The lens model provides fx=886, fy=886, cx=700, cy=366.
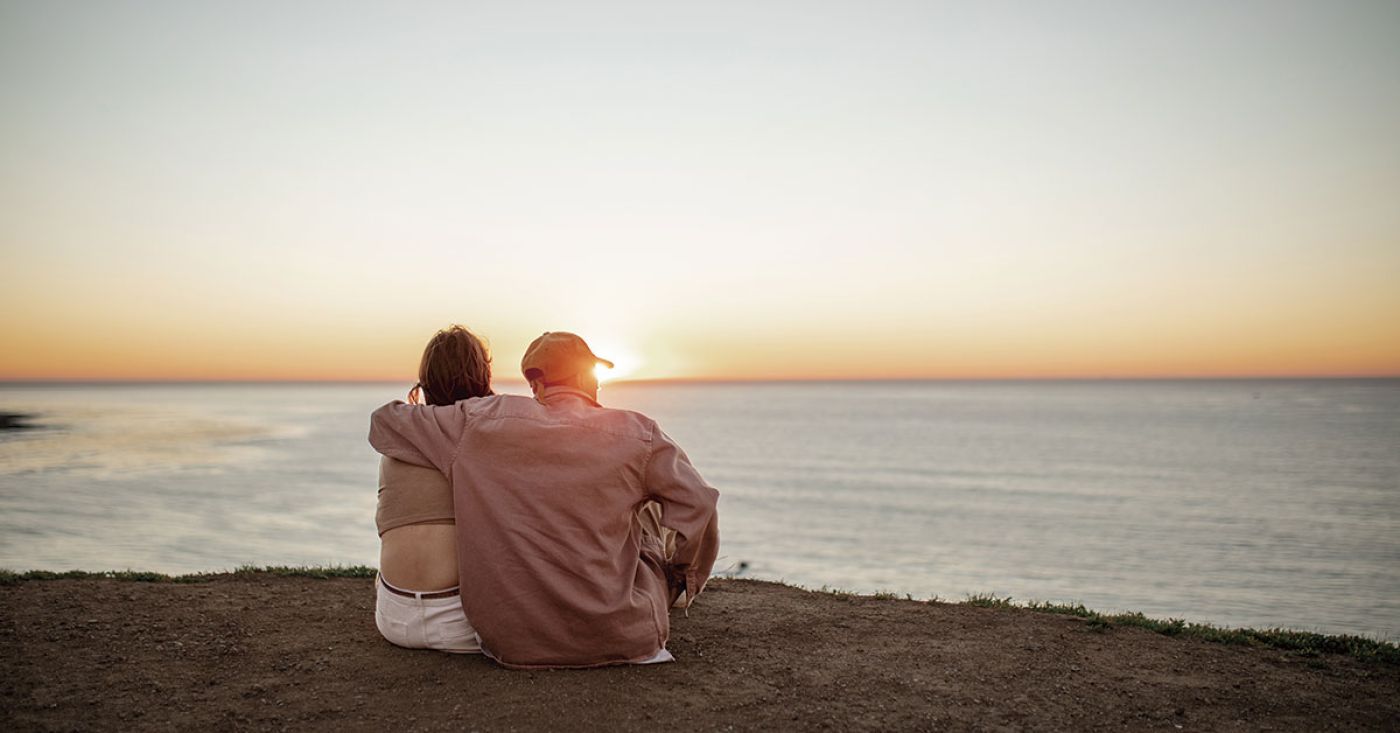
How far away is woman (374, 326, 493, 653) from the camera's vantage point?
516cm

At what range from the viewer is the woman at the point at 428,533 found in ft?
16.9

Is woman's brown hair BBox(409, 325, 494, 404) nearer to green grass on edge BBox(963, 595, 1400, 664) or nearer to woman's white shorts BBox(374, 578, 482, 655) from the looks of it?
woman's white shorts BBox(374, 578, 482, 655)

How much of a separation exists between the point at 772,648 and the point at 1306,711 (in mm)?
3224

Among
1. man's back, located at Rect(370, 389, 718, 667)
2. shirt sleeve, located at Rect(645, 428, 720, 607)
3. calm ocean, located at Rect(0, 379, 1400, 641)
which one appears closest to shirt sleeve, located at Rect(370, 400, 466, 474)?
man's back, located at Rect(370, 389, 718, 667)

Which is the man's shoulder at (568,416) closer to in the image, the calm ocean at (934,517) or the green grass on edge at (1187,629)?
the green grass on edge at (1187,629)

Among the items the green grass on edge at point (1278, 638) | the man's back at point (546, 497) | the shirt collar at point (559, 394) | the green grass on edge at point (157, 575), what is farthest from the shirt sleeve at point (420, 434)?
the green grass on edge at point (1278, 638)

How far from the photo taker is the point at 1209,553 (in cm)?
2167

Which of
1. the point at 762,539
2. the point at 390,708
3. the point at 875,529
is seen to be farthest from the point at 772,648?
the point at 875,529

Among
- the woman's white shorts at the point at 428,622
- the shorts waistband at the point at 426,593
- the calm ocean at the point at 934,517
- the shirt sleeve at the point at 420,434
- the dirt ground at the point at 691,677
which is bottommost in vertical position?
the calm ocean at the point at 934,517

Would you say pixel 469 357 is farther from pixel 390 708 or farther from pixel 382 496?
pixel 390 708

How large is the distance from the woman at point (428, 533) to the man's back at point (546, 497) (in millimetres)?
161

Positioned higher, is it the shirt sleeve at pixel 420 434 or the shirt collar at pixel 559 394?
the shirt collar at pixel 559 394

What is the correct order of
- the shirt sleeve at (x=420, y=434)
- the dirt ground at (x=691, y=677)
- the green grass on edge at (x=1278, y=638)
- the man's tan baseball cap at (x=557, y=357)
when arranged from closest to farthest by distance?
the dirt ground at (x=691, y=677) → the shirt sleeve at (x=420, y=434) → the man's tan baseball cap at (x=557, y=357) → the green grass on edge at (x=1278, y=638)

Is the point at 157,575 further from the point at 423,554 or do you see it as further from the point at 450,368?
the point at 450,368
